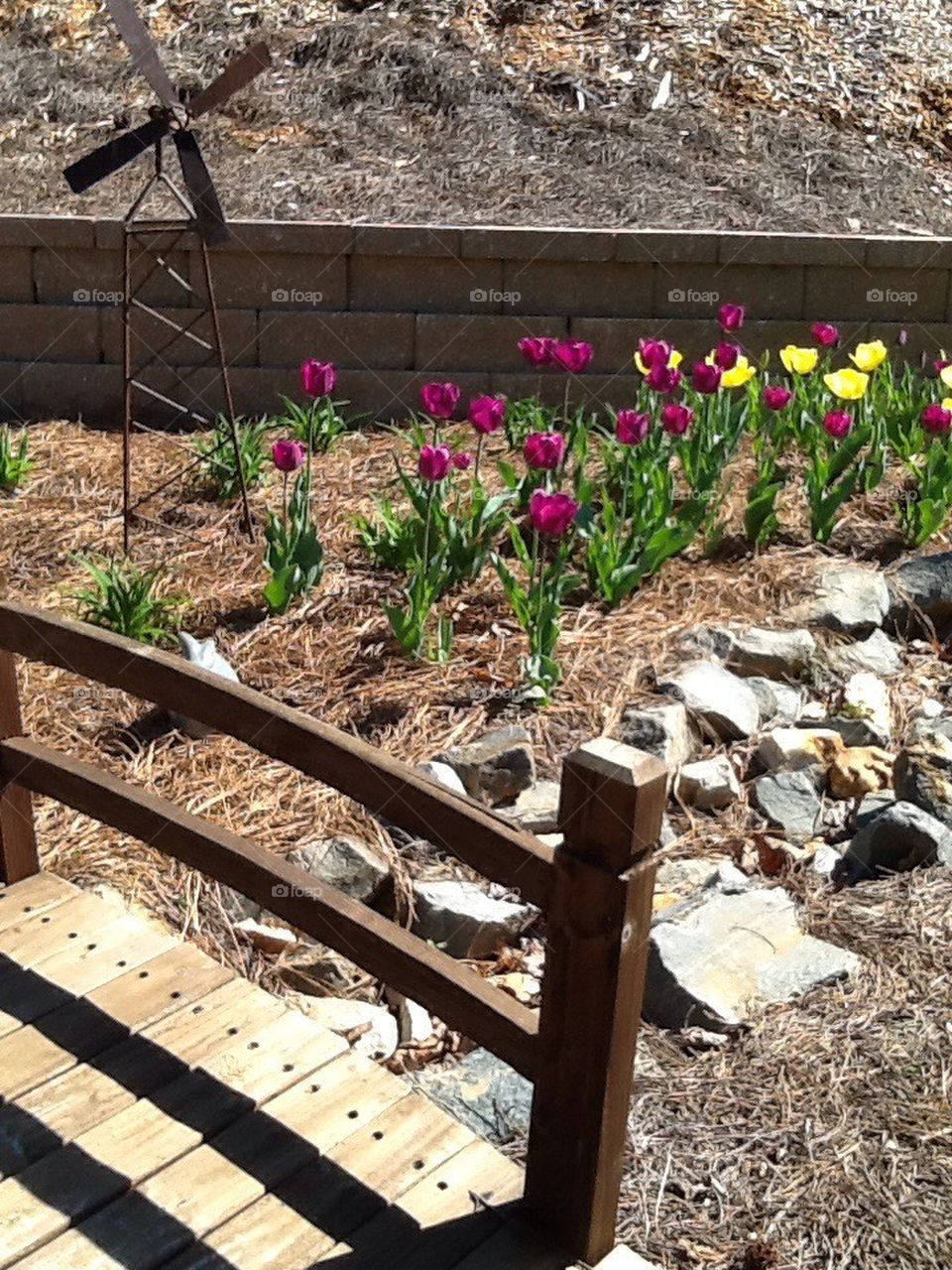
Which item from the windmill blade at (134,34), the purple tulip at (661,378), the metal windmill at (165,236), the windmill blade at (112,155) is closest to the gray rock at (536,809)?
the purple tulip at (661,378)

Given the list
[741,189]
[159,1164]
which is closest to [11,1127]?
[159,1164]

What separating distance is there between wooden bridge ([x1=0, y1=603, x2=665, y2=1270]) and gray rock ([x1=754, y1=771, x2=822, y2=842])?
138 cm

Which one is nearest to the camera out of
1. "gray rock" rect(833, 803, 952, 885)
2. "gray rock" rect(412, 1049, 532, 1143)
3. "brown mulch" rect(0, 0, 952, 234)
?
"gray rock" rect(412, 1049, 532, 1143)

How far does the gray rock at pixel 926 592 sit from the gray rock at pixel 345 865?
1958mm

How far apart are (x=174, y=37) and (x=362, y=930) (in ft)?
20.2

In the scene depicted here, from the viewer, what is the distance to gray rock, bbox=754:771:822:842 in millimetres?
3512

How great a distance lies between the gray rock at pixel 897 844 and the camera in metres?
3.24

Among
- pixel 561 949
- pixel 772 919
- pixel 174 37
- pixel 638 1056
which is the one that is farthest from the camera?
pixel 174 37

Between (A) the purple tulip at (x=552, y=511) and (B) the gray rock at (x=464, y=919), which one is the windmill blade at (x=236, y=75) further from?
(B) the gray rock at (x=464, y=919)

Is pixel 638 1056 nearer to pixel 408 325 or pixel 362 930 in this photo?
pixel 362 930

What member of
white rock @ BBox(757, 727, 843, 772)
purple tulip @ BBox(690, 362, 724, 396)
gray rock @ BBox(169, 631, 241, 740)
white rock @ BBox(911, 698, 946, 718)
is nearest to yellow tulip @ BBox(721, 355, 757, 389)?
purple tulip @ BBox(690, 362, 724, 396)

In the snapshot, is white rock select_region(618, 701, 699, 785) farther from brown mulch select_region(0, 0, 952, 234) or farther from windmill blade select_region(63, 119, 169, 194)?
brown mulch select_region(0, 0, 952, 234)

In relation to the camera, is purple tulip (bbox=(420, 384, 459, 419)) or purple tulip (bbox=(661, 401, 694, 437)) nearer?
purple tulip (bbox=(420, 384, 459, 419))

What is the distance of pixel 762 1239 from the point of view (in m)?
2.30
